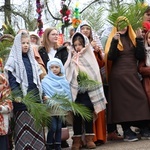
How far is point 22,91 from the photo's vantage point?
4.93 m

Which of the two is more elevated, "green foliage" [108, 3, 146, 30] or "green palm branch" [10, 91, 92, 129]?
"green foliage" [108, 3, 146, 30]

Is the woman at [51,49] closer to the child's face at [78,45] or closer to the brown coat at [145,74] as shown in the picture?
the child's face at [78,45]

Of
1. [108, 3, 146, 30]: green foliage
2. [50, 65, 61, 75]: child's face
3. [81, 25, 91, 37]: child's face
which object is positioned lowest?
[50, 65, 61, 75]: child's face

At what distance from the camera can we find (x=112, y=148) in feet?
18.3

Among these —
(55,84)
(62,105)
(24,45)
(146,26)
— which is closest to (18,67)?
(24,45)

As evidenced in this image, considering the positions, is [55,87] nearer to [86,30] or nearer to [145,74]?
[86,30]

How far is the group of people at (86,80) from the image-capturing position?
5016mm

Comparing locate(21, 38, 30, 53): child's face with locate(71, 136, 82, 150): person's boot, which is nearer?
locate(21, 38, 30, 53): child's face

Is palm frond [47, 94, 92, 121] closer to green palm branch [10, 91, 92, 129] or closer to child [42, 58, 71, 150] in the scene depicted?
green palm branch [10, 91, 92, 129]

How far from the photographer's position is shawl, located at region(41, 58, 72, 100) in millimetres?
5209

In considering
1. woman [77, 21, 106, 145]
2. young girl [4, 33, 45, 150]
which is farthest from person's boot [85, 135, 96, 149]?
young girl [4, 33, 45, 150]

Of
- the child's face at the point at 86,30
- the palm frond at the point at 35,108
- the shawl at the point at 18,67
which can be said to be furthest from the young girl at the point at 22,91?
the child's face at the point at 86,30

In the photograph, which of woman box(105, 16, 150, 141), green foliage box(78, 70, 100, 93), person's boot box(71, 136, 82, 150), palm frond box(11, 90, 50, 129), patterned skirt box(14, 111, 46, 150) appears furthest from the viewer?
woman box(105, 16, 150, 141)

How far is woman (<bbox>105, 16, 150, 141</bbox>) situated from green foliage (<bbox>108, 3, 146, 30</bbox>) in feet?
0.24
